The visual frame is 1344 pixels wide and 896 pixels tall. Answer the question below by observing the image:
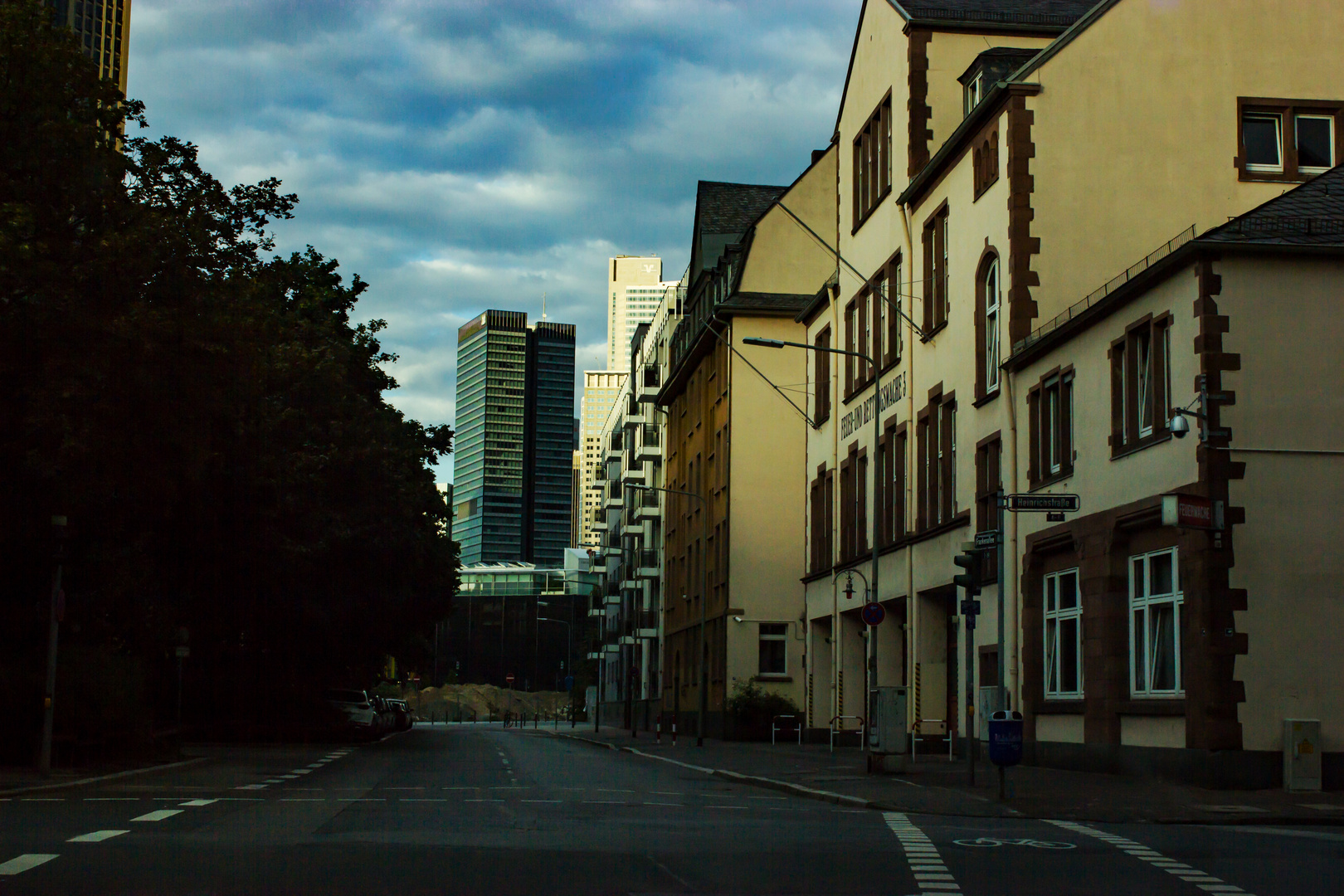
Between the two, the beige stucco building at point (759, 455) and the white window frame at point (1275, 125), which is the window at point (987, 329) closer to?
the white window frame at point (1275, 125)

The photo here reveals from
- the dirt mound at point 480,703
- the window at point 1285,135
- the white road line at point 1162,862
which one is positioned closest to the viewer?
the white road line at point 1162,862

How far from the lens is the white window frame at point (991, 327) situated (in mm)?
31516

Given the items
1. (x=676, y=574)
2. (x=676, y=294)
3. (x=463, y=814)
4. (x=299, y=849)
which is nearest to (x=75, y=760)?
(x=463, y=814)

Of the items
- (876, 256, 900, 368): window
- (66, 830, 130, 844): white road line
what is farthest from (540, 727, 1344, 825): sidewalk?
(876, 256, 900, 368): window

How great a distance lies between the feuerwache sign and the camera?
39.3 metres

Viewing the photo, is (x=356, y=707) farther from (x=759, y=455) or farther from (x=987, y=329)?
(x=987, y=329)

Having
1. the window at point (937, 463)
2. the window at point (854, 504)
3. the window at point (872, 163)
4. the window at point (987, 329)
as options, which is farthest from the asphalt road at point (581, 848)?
the window at point (872, 163)

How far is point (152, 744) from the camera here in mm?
28172

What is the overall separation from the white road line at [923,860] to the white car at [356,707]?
34.6 metres

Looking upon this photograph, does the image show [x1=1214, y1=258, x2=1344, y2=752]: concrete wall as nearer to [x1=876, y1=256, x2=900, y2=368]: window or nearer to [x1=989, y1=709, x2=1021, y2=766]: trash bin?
[x1=989, y1=709, x2=1021, y2=766]: trash bin

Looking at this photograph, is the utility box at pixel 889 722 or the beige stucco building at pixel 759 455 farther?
the beige stucco building at pixel 759 455

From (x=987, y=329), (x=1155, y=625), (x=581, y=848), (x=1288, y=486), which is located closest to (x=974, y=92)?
(x=987, y=329)

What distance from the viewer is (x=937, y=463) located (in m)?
35.9

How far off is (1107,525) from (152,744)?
1598 centimetres
